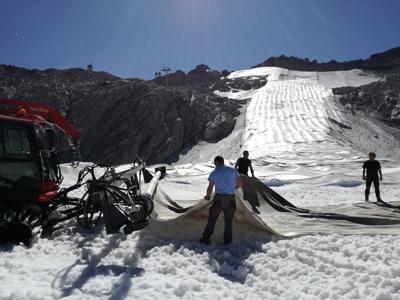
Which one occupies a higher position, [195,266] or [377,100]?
[377,100]

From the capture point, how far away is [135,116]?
A: 47.9 m

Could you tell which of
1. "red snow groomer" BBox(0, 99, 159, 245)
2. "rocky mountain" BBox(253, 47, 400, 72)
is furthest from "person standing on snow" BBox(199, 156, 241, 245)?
"rocky mountain" BBox(253, 47, 400, 72)

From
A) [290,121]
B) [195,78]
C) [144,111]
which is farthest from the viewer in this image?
[195,78]

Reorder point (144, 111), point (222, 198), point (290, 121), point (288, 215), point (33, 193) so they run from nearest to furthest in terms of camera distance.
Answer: point (222, 198), point (33, 193), point (288, 215), point (290, 121), point (144, 111)

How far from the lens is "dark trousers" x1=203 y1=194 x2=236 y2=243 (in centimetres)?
730

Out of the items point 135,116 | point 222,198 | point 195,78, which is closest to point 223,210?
point 222,198

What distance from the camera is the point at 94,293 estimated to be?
486 cm

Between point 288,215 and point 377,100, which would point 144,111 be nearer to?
point 377,100

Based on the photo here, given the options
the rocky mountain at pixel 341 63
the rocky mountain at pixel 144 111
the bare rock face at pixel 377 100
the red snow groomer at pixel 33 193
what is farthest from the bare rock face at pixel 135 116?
the rocky mountain at pixel 341 63

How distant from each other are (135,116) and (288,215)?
130 ft

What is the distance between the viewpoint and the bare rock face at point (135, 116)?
45.4 meters

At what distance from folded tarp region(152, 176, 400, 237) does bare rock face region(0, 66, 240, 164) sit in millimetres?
33230

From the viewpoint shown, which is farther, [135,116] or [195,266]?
[135,116]

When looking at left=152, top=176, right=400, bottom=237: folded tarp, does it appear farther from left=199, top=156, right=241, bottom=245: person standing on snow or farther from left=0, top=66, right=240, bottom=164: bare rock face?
left=0, top=66, right=240, bottom=164: bare rock face
